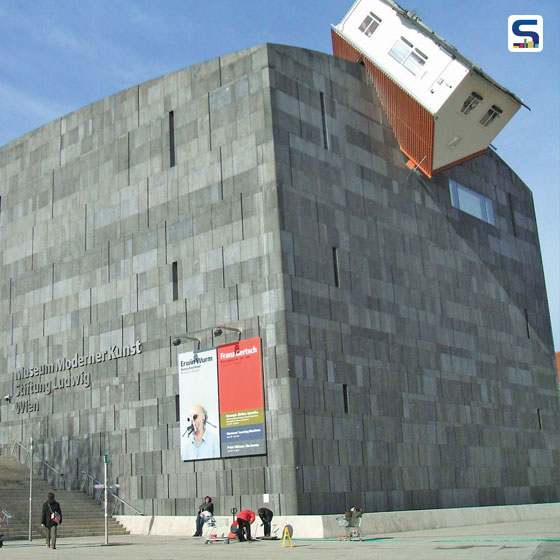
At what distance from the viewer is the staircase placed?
107 feet

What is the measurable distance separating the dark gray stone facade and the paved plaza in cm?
568

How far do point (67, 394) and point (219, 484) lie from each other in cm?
1121

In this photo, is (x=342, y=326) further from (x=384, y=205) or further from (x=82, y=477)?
(x=82, y=477)

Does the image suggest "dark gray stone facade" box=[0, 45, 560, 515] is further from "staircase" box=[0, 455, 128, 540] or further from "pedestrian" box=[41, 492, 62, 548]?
"pedestrian" box=[41, 492, 62, 548]

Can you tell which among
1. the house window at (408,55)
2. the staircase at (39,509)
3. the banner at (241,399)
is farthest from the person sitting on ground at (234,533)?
the house window at (408,55)

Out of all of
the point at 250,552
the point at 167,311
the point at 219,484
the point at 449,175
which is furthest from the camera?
the point at 449,175

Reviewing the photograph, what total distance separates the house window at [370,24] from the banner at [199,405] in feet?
59.1

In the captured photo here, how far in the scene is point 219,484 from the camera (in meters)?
33.4

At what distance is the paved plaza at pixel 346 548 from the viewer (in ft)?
63.4

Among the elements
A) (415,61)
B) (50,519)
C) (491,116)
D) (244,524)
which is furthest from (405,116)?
(50,519)

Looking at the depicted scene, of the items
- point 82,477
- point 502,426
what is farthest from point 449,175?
point 82,477

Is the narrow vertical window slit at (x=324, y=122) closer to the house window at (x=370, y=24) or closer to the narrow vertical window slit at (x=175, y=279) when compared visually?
the house window at (x=370, y=24)

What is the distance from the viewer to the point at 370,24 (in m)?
41.1

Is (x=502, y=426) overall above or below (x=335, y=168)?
below
